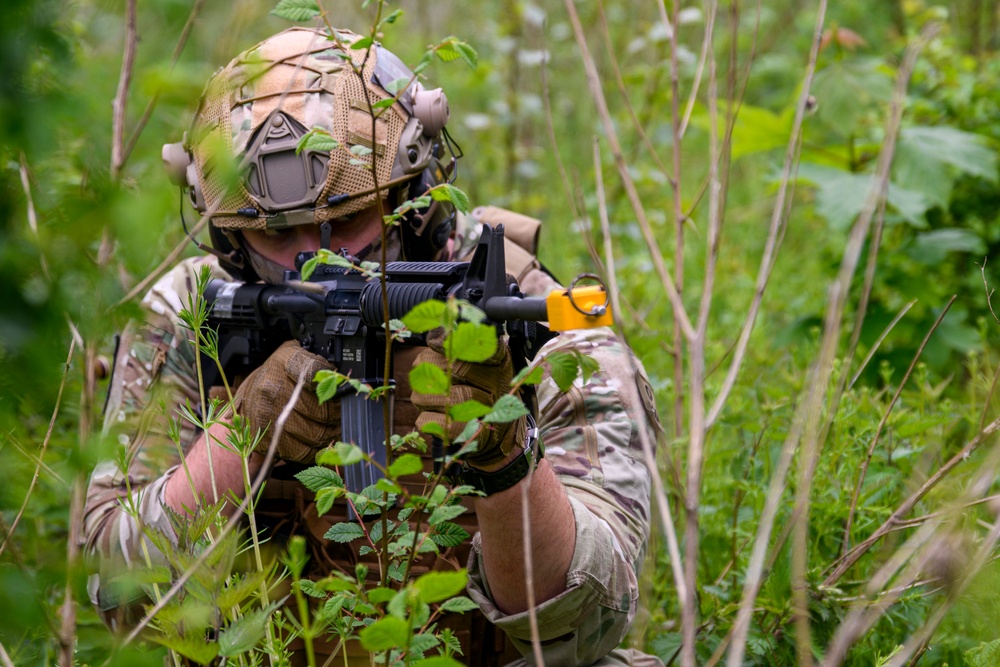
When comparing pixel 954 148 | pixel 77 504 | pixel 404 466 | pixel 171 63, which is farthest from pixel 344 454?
pixel 954 148

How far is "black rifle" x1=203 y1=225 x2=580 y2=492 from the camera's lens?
1.55 meters

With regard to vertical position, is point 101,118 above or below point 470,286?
above

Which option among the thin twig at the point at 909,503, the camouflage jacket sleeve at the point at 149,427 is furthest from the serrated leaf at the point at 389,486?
the camouflage jacket sleeve at the point at 149,427

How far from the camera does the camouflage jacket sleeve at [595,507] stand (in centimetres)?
184

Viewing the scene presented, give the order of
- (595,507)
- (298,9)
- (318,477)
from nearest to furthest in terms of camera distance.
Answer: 1. (298,9)
2. (318,477)
3. (595,507)

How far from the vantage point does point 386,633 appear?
113 cm

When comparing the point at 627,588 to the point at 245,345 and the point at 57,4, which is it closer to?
the point at 245,345

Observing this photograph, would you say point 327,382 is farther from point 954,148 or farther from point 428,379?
point 954,148

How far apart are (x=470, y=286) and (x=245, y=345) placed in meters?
0.84

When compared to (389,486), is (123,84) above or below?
above

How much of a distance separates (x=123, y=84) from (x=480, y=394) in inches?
31.1

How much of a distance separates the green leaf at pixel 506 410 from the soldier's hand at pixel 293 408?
0.74 metres

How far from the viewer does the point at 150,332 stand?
2504 millimetres

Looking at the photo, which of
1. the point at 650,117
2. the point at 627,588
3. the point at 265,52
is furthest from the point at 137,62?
the point at 650,117
